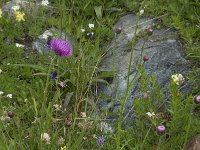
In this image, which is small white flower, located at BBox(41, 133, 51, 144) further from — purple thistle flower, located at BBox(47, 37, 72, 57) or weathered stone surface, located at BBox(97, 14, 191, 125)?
weathered stone surface, located at BBox(97, 14, 191, 125)

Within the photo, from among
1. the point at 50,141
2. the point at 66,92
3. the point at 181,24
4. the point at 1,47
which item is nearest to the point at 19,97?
the point at 66,92

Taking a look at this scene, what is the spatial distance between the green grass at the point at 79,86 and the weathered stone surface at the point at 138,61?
9cm

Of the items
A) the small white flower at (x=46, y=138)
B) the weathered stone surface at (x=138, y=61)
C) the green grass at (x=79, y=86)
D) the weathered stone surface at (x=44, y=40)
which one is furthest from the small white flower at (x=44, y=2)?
the small white flower at (x=46, y=138)

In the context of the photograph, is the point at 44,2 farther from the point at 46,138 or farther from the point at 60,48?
the point at 46,138

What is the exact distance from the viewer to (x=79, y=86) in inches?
140

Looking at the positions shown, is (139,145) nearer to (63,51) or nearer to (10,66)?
(63,51)

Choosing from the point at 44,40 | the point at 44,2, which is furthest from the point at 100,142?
the point at 44,2

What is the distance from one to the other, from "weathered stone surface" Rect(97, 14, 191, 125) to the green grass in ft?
0.28


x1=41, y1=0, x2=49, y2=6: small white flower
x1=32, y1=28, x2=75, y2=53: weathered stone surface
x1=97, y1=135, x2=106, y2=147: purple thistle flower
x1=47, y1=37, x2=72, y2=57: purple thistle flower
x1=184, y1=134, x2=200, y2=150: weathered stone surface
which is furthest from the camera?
x1=41, y1=0, x2=49, y2=6: small white flower

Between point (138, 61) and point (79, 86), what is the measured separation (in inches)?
22.3

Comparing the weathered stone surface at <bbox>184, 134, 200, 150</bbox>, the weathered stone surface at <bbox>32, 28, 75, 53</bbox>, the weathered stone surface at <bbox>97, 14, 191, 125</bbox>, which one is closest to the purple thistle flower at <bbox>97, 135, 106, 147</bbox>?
the weathered stone surface at <bbox>97, 14, 191, 125</bbox>

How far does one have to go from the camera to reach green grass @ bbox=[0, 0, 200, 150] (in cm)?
286

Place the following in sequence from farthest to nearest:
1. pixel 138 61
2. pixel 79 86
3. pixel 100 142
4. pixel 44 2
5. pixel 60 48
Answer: pixel 44 2 < pixel 138 61 < pixel 79 86 < pixel 100 142 < pixel 60 48

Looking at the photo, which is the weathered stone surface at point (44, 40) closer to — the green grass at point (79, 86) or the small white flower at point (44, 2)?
the green grass at point (79, 86)
